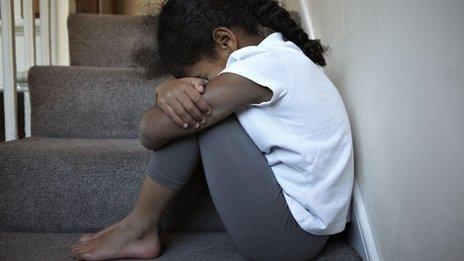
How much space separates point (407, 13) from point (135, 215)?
0.59 metres

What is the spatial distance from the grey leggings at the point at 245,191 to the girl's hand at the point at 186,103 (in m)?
0.05

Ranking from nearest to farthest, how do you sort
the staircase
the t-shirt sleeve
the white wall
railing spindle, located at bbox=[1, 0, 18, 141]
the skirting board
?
the white wall < the t-shirt sleeve < the skirting board < the staircase < railing spindle, located at bbox=[1, 0, 18, 141]

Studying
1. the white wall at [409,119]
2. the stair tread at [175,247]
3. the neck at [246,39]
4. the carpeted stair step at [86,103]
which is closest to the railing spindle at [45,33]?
the carpeted stair step at [86,103]

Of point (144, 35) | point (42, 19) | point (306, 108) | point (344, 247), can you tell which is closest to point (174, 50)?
point (306, 108)

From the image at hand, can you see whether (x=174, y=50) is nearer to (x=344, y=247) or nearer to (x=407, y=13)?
(x=407, y=13)

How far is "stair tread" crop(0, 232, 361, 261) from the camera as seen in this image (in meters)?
0.78

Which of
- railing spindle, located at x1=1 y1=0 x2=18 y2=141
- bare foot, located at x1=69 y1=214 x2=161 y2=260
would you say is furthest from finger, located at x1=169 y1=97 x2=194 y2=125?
railing spindle, located at x1=1 y1=0 x2=18 y2=141

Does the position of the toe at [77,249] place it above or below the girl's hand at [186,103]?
below

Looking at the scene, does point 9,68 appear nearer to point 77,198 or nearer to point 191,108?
point 77,198

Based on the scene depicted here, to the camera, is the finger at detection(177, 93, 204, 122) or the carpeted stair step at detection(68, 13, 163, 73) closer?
the finger at detection(177, 93, 204, 122)

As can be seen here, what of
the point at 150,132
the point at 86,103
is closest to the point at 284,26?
the point at 150,132

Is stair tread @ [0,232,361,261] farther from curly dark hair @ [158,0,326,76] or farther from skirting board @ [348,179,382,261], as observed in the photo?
curly dark hair @ [158,0,326,76]

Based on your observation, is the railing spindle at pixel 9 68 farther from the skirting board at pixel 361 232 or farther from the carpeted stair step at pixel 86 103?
the skirting board at pixel 361 232

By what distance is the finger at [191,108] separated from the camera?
64 centimetres
